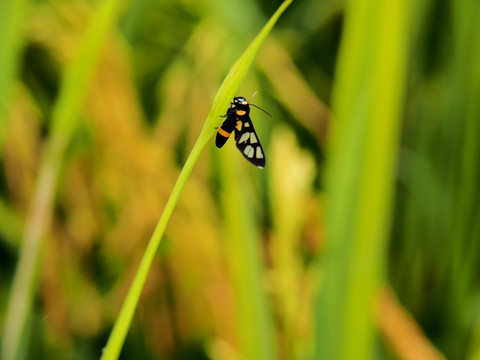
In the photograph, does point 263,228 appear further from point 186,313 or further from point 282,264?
point 282,264

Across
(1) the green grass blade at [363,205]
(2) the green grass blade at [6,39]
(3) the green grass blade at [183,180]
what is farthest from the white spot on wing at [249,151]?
(2) the green grass blade at [6,39]

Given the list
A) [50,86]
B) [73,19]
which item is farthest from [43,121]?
[73,19]

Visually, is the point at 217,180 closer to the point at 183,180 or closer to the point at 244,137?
the point at 244,137

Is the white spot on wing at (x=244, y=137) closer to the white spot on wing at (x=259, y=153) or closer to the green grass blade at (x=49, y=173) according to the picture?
the white spot on wing at (x=259, y=153)

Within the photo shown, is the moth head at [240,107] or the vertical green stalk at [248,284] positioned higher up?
the moth head at [240,107]

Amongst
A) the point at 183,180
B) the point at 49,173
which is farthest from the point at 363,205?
the point at 49,173

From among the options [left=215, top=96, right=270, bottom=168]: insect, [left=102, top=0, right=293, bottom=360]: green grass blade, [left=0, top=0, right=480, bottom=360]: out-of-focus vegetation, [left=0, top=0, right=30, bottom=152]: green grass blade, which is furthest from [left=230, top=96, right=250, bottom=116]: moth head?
[left=0, top=0, right=30, bottom=152]: green grass blade

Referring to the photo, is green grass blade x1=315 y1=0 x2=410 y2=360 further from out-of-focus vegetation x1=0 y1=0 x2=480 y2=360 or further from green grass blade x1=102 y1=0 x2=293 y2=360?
green grass blade x1=102 y1=0 x2=293 y2=360

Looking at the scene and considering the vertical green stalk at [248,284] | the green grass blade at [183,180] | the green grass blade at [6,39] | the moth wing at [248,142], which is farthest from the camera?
the green grass blade at [6,39]
